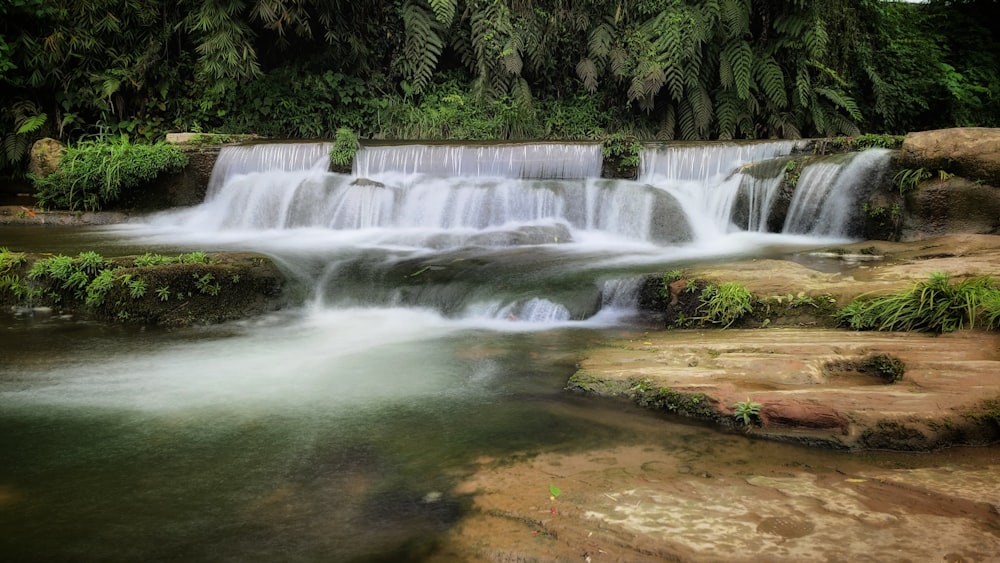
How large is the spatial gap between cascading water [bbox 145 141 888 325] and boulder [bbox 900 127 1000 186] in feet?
3.94

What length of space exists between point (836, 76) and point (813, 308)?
10318 millimetres

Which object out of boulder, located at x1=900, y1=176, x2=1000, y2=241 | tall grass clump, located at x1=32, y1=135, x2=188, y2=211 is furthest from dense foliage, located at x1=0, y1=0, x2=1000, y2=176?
boulder, located at x1=900, y1=176, x2=1000, y2=241

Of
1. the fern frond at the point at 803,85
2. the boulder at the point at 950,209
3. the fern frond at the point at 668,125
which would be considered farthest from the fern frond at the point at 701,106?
the boulder at the point at 950,209

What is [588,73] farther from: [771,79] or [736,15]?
[771,79]

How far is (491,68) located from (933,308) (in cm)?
1140

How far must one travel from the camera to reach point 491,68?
14.9 m

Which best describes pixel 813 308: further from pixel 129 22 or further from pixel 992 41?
pixel 992 41

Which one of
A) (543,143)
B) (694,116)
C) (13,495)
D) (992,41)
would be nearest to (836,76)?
(694,116)

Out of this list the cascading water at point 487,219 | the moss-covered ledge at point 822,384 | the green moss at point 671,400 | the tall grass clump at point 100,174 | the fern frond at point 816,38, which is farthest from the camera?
the fern frond at point 816,38

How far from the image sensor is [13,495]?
352 cm

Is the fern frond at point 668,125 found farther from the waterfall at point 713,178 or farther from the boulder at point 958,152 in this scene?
the boulder at point 958,152

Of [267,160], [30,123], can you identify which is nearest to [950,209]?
[267,160]

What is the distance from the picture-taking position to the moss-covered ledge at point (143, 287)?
6.61 meters

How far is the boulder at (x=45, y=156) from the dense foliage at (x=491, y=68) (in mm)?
716
